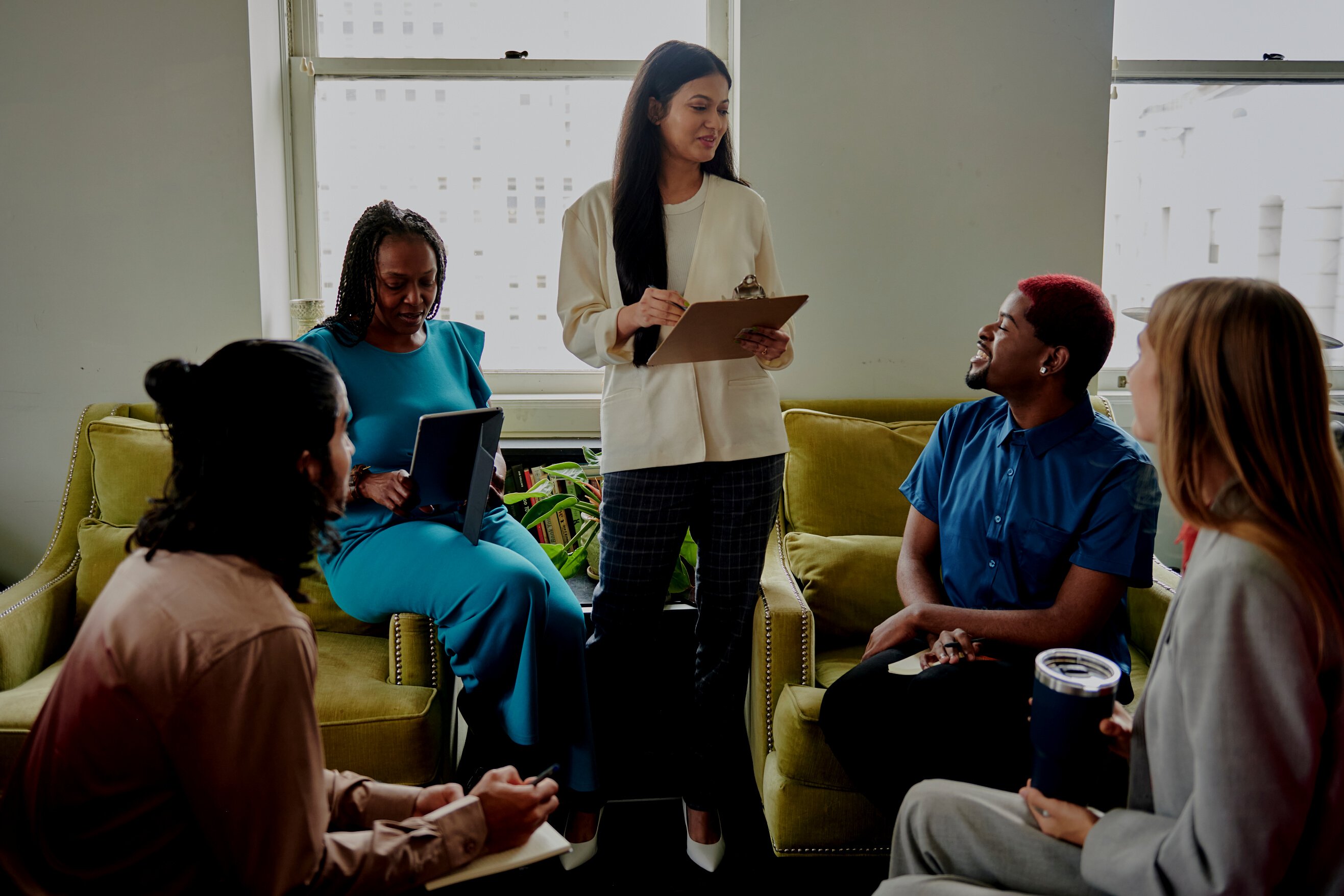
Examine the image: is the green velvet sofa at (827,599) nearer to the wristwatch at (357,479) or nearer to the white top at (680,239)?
the white top at (680,239)

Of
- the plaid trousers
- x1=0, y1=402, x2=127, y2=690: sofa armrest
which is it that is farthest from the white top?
x1=0, y1=402, x2=127, y2=690: sofa armrest

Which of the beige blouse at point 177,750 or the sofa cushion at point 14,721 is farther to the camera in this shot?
the sofa cushion at point 14,721

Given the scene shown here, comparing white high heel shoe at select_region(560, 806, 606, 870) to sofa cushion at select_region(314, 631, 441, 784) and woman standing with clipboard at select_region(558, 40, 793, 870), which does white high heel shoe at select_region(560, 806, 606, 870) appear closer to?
woman standing with clipboard at select_region(558, 40, 793, 870)

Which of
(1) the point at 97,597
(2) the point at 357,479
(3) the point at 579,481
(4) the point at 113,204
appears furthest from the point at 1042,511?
(4) the point at 113,204

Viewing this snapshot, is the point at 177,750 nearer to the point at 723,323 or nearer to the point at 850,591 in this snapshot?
the point at 723,323

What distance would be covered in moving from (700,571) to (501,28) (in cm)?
188

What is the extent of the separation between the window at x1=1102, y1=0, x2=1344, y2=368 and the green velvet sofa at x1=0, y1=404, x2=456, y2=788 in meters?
2.44

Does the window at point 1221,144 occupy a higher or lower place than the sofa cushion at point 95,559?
higher

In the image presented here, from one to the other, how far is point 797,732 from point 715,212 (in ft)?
3.46

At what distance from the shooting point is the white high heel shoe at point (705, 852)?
1988 millimetres

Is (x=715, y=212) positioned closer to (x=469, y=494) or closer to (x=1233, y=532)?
(x=469, y=494)

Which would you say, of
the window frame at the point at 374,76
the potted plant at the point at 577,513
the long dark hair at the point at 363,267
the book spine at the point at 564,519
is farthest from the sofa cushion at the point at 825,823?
the window frame at the point at 374,76

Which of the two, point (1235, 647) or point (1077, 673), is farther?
point (1077, 673)

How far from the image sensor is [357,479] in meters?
2.00
